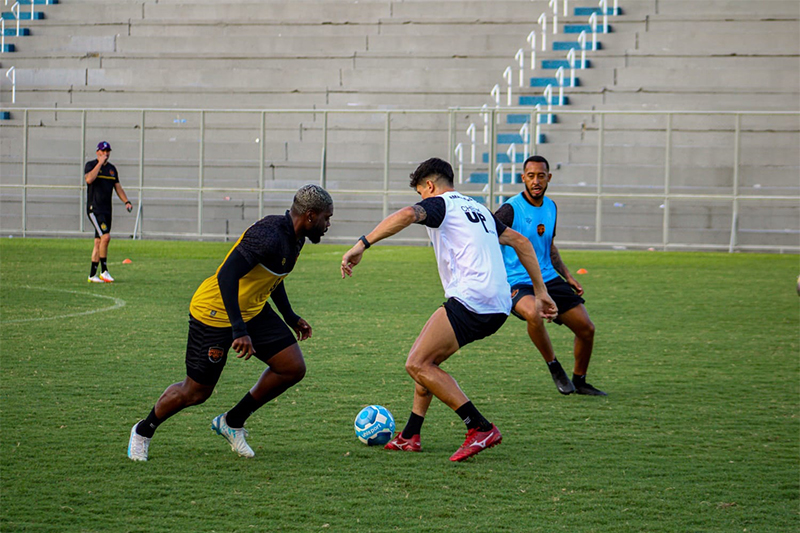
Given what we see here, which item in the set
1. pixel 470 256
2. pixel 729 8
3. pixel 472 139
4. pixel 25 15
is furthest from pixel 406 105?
pixel 470 256

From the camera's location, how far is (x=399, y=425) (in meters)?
5.87

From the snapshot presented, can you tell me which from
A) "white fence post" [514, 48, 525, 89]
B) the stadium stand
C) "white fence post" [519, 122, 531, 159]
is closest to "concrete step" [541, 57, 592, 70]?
the stadium stand

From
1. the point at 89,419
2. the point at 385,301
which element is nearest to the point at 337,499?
the point at 89,419

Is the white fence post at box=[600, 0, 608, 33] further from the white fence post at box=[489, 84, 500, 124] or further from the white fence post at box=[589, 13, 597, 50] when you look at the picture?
the white fence post at box=[489, 84, 500, 124]

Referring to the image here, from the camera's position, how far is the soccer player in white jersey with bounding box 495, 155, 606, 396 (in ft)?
22.7

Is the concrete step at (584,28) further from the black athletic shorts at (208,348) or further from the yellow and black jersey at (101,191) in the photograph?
the black athletic shorts at (208,348)

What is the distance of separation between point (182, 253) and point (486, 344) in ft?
38.2

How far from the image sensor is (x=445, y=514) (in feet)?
13.8

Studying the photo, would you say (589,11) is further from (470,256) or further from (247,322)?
(247,322)

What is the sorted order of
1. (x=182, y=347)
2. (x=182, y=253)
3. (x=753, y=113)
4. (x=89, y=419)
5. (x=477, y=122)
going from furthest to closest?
(x=477, y=122) < (x=753, y=113) < (x=182, y=253) < (x=182, y=347) < (x=89, y=419)

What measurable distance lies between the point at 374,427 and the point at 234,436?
79 centimetres

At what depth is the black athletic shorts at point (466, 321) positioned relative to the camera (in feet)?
16.9

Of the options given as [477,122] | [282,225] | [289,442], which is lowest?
[289,442]

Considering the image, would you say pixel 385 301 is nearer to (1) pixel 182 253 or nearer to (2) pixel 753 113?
(1) pixel 182 253
